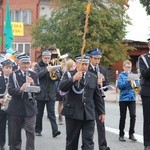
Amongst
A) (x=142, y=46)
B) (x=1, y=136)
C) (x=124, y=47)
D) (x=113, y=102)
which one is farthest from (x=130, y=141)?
(x=142, y=46)

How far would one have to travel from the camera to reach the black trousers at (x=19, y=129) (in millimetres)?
8234

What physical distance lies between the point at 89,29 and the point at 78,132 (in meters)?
29.4

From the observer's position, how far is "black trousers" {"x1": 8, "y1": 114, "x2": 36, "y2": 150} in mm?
8234

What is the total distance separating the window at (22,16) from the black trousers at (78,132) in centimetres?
4267

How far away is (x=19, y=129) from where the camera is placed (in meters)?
8.31

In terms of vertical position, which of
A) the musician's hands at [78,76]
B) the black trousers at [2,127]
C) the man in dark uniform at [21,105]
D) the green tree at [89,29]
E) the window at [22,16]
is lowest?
the black trousers at [2,127]

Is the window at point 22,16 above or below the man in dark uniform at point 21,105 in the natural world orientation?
above

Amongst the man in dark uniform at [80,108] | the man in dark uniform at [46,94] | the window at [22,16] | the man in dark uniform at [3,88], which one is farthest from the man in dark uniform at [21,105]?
the window at [22,16]

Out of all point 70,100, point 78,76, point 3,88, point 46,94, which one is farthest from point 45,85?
point 78,76

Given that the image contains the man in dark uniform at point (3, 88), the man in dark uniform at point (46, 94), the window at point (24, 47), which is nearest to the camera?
the man in dark uniform at point (3, 88)

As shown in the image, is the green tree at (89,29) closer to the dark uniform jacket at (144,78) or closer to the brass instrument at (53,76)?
the brass instrument at (53,76)

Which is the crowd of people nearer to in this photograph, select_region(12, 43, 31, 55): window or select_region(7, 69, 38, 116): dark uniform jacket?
select_region(7, 69, 38, 116): dark uniform jacket

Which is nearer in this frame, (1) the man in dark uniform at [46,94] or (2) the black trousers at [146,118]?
(2) the black trousers at [146,118]

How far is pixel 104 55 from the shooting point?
38.5 metres
